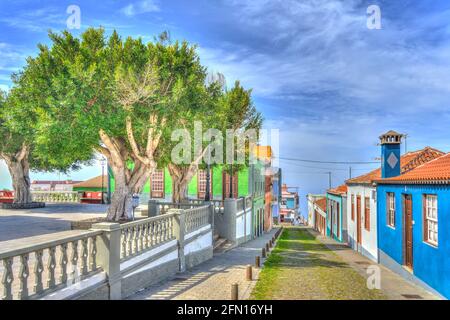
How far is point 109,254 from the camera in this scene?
897 cm

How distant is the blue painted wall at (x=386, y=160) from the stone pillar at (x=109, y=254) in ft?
51.0

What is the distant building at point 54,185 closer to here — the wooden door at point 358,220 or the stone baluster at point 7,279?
the wooden door at point 358,220

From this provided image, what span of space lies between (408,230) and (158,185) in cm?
2591

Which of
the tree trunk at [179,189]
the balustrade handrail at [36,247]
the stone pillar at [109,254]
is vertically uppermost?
the tree trunk at [179,189]

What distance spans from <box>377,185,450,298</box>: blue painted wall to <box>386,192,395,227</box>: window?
21cm

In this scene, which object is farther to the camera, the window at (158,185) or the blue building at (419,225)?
the window at (158,185)

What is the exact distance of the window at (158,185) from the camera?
3706 centimetres

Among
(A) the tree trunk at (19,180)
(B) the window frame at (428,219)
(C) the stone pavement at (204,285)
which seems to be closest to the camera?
(C) the stone pavement at (204,285)

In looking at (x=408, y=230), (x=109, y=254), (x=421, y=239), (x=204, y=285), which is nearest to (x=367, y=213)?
(x=408, y=230)

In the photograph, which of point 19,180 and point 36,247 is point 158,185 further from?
point 36,247

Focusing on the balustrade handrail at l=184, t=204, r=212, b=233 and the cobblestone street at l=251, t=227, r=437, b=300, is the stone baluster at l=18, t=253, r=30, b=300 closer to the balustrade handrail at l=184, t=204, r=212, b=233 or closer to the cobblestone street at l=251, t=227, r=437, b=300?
the cobblestone street at l=251, t=227, r=437, b=300

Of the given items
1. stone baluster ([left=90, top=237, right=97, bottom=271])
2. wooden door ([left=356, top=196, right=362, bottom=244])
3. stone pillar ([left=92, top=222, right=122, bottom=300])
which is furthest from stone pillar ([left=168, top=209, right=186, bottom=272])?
wooden door ([left=356, top=196, right=362, bottom=244])

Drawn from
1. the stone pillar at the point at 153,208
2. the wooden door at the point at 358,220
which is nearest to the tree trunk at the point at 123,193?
the stone pillar at the point at 153,208
